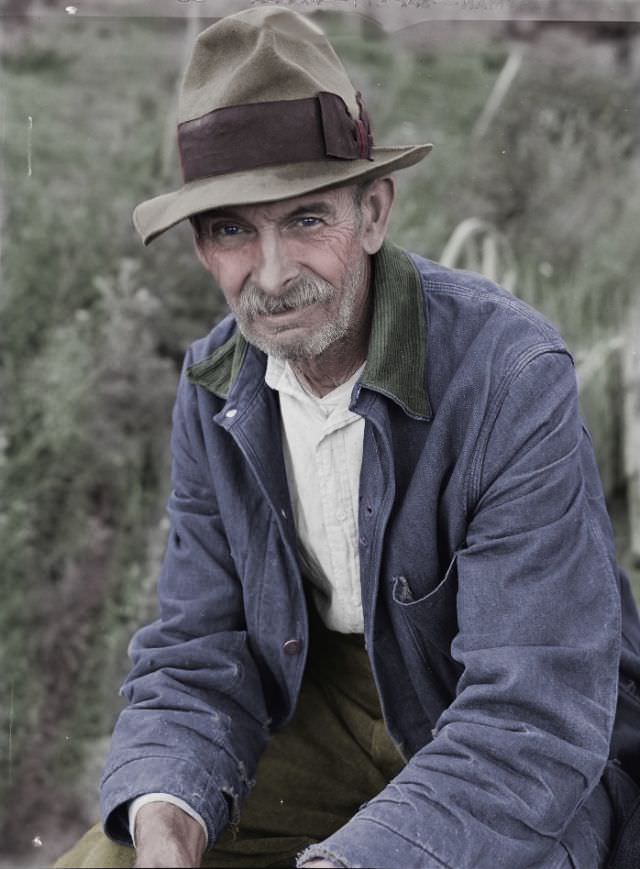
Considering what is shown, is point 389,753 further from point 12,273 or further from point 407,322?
point 12,273

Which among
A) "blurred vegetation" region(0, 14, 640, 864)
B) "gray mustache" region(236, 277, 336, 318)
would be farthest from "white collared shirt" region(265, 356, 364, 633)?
"blurred vegetation" region(0, 14, 640, 864)

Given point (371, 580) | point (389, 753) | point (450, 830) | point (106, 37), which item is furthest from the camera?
point (106, 37)

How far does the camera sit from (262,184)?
1794mm

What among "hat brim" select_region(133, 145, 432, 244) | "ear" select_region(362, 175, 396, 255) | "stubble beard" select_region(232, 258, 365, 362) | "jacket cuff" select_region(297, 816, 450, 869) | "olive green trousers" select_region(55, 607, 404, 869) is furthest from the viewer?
"olive green trousers" select_region(55, 607, 404, 869)

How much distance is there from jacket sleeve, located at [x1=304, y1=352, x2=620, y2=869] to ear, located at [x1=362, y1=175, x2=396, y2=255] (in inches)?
13.8

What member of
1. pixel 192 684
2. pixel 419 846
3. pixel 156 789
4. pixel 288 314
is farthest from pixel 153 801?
pixel 288 314

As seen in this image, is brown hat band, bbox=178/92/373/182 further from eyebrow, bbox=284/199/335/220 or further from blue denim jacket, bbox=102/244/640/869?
blue denim jacket, bbox=102/244/640/869

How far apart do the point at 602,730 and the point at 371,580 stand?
0.46 m

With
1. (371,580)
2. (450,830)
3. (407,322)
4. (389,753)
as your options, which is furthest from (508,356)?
(389,753)

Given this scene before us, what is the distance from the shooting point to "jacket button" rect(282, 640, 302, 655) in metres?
2.17

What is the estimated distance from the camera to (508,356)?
1.88 metres

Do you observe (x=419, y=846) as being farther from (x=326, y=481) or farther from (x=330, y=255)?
(x=330, y=255)

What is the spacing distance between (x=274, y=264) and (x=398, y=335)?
25 cm

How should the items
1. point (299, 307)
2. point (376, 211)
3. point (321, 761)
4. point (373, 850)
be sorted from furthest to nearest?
point (321, 761)
point (376, 211)
point (299, 307)
point (373, 850)
